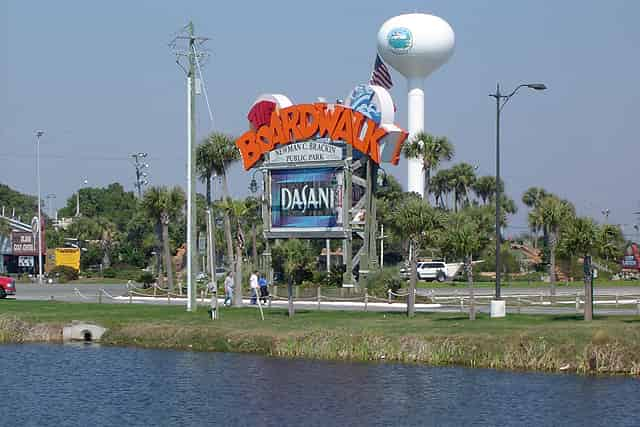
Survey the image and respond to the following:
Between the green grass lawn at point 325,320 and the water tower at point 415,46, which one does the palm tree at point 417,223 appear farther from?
the water tower at point 415,46

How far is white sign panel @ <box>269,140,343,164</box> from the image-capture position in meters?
64.3

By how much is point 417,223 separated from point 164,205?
3077 cm

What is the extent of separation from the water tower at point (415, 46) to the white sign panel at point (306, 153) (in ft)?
154

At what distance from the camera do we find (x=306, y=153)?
2557 inches

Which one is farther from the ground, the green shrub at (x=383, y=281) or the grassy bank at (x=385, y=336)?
the green shrub at (x=383, y=281)

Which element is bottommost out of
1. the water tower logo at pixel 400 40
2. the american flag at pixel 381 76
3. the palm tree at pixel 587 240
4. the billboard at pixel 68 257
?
the billboard at pixel 68 257

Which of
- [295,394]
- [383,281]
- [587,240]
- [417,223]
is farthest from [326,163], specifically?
[295,394]

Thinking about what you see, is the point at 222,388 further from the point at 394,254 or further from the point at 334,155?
the point at 394,254

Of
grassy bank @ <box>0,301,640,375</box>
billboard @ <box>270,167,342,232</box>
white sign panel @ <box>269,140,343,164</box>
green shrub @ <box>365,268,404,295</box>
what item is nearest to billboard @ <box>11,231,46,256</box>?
billboard @ <box>270,167,342,232</box>

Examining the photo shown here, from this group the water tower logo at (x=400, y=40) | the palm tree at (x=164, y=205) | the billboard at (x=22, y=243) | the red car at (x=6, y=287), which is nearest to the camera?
the red car at (x=6, y=287)

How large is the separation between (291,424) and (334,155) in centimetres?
3910

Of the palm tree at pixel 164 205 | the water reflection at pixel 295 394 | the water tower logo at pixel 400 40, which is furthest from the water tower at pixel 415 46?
the water reflection at pixel 295 394

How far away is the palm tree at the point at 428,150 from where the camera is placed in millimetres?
93125

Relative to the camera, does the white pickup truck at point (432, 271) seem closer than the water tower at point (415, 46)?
Yes
